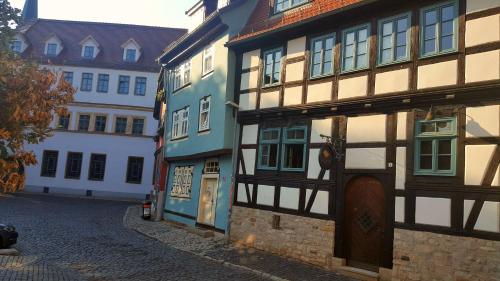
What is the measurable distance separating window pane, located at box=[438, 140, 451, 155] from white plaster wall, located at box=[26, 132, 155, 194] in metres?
29.1

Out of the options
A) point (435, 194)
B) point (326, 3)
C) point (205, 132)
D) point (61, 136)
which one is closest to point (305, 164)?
point (435, 194)

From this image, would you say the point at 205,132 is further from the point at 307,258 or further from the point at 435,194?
the point at 435,194

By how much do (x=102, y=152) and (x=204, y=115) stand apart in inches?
815

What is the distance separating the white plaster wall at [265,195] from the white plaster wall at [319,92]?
9.80 ft

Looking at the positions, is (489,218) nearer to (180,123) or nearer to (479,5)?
(479,5)

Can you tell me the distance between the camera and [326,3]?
13133mm

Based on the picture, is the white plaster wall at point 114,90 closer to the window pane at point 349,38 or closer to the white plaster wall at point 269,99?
the white plaster wall at point 269,99

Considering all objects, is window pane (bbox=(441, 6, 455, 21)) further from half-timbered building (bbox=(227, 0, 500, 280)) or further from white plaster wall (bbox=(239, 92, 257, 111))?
white plaster wall (bbox=(239, 92, 257, 111))

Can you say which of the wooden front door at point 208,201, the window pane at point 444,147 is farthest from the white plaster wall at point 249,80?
the window pane at point 444,147

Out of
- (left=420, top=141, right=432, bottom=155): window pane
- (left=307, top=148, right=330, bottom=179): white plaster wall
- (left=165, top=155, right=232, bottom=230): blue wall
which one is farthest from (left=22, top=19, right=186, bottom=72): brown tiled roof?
(left=420, top=141, right=432, bottom=155): window pane

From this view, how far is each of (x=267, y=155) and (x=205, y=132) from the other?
4302 millimetres

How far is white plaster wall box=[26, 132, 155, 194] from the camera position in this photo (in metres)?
36.1

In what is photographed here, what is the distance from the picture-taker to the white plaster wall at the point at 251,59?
15.1 metres

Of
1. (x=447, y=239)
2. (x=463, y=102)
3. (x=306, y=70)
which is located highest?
(x=306, y=70)
